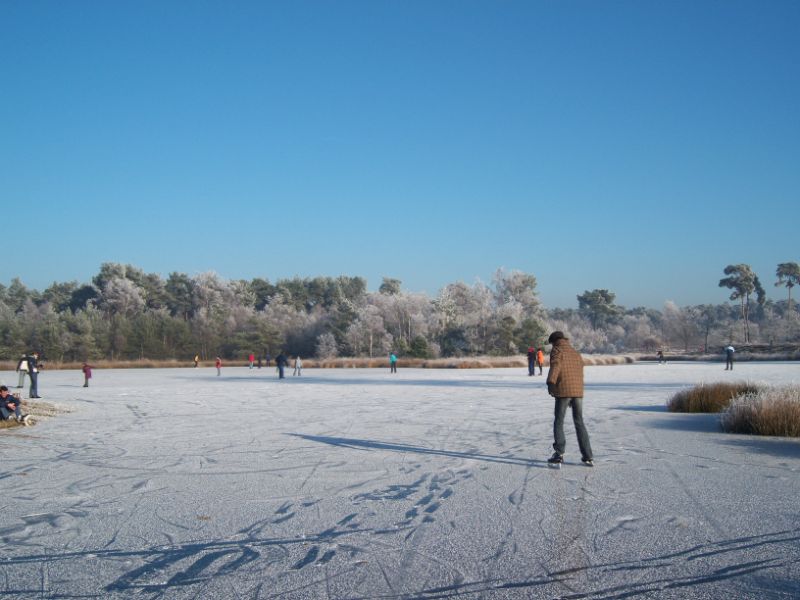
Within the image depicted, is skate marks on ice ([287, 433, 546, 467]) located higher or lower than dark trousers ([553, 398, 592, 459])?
lower

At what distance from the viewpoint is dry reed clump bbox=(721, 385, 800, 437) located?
35.5 feet

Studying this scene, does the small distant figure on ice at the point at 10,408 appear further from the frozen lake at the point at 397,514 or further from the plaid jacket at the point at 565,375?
the plaid jacket at the point at 565,375

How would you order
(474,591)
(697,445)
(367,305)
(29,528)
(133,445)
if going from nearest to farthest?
1. (474,591)
2. (29,528)
3. (697,445)
4. (133,445)
5. (367,305)

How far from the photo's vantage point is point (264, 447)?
10.2 metres

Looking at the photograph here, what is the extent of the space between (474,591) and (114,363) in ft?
217

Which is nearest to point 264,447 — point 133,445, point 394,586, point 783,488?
point 133,445

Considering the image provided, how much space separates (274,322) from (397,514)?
8146 centimetres

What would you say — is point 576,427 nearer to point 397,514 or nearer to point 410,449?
point 410,449

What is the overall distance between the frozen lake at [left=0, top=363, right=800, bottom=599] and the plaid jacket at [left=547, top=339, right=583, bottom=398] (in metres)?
0.98

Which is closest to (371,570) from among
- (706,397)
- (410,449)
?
(410,449)

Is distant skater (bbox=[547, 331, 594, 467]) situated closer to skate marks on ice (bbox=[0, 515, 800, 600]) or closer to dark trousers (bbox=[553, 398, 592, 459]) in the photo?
dark trousers (bbox=[553, 398, 592, 459])

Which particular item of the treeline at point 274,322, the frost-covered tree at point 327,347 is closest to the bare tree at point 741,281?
the treeline at point 274,322

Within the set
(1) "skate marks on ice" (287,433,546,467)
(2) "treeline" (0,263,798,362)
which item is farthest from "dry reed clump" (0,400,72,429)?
(2) "treeline" (0,263,798,362)

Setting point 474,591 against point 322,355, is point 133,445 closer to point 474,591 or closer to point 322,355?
point 474,591
